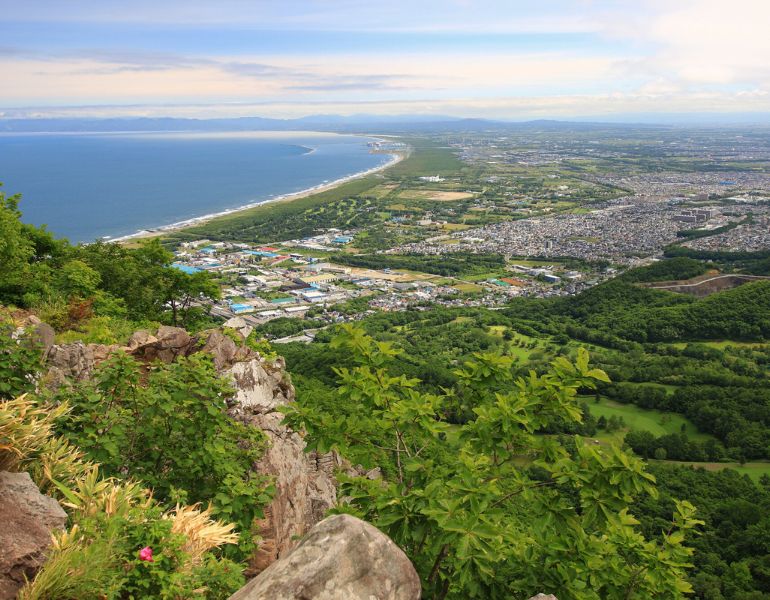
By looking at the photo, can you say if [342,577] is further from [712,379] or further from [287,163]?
[287,163]

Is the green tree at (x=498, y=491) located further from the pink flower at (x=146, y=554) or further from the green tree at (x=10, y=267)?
the green tree at (x=10, y=267)

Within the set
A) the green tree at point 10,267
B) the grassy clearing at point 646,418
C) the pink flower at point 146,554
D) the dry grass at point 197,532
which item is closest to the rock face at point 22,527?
the pink flower at point 146,554

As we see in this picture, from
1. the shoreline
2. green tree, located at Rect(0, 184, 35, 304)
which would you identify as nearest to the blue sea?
the shoreline

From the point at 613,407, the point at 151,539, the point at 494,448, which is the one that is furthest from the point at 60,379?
the point at 613,407

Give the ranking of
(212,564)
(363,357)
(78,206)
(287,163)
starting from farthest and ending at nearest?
1. (287,163)
2. (78,206)
3. (363,357)
4. (212,564)

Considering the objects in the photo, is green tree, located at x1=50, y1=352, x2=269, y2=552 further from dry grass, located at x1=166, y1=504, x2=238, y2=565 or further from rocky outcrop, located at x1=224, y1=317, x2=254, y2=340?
rocky outcrop, located at x1=224, y1=317, x2=254, y2=340

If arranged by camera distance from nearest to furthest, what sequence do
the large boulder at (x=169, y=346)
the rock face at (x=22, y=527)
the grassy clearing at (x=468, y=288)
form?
the rock face at (x=22, y=527), the large boulder at (x=169, y=346), the grassy clearing at (x=468, y=288)

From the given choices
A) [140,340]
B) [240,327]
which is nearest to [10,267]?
[140,340]
